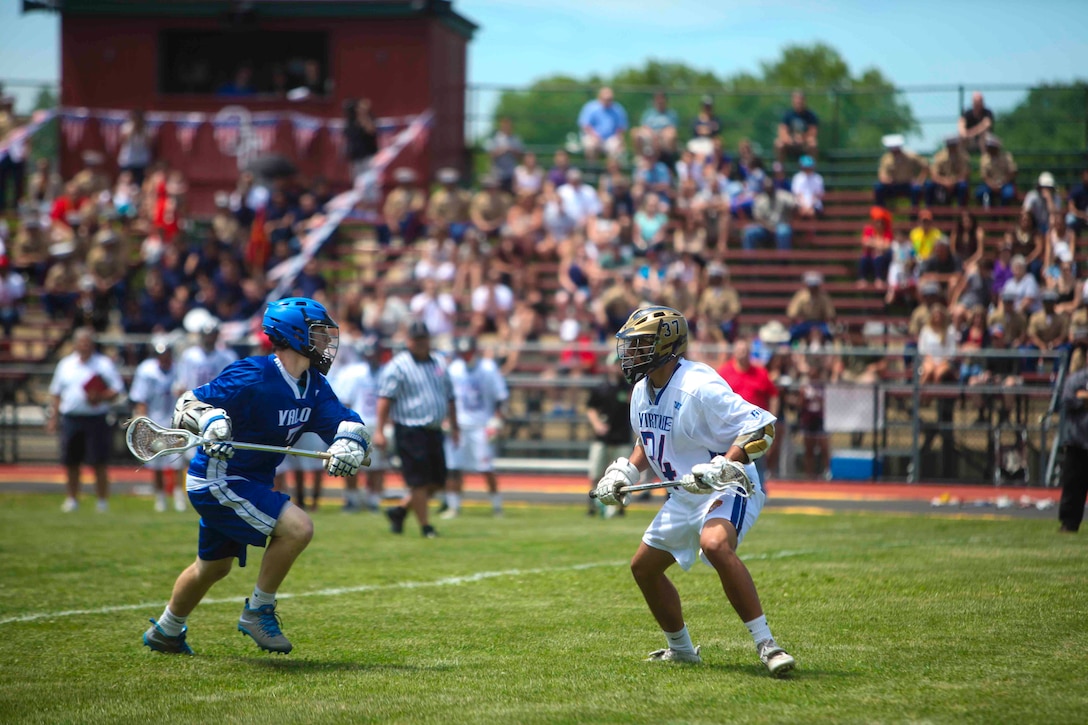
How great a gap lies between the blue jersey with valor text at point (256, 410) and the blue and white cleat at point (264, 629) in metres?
0.69

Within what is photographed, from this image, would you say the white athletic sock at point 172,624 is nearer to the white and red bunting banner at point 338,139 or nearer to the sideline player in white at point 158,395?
the sideline player in white at point 158,395

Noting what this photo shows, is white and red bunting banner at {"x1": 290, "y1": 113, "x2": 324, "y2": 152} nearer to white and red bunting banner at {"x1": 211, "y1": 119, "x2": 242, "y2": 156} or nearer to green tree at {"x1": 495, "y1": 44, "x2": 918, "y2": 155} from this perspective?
white and red bunting banner at {"x1": 211, "y1": 119, "x2": 242, "y2": 156}

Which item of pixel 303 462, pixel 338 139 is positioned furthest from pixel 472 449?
pixel 338 139

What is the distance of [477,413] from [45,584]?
302 inches

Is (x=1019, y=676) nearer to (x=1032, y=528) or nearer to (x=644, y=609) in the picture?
(x=644, y=609)

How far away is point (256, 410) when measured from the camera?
21.7ft

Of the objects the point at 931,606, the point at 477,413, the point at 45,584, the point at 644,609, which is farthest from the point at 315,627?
the point at 477,413

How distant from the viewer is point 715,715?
520 cm

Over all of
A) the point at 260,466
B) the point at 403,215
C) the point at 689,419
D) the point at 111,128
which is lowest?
the point at 260,466

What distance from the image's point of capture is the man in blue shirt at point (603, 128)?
77.9 ft

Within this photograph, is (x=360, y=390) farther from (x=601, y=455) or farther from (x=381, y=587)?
(x=381, y=587)

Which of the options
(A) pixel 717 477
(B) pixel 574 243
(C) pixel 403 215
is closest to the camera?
(A) pixel 717 477

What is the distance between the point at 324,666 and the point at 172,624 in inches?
36.6

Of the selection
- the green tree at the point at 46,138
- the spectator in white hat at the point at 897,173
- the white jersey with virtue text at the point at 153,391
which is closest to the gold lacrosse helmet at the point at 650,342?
the white jersey with virtue text at the point at 153,391
